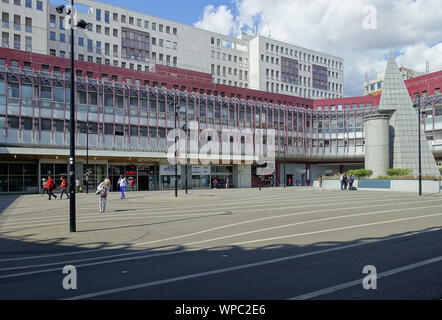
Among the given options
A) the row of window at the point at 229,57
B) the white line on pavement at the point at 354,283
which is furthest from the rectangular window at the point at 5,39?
the white line on pavement at the point at 354,283

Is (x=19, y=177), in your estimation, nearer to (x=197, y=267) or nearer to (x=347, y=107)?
(x=197, y=267)

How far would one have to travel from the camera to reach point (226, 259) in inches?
284

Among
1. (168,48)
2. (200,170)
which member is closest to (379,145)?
(200,170)

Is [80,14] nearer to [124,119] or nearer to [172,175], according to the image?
[124,119]

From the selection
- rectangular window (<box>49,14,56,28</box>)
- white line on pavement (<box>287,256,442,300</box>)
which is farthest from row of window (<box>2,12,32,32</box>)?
white line on pavement (<box>287,256,442,300</box>)

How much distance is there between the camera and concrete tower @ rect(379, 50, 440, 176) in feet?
120

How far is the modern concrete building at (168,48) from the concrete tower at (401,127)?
35774mm

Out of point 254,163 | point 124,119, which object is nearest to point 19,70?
point 124,119

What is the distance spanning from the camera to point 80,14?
62844 millimetres

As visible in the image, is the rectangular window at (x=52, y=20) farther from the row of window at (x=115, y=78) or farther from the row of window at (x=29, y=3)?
the row of window at (x=115, y=78)

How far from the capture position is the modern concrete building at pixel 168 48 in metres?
55.7

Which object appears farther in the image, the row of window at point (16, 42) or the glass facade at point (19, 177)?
the row of window at point (16, 42)

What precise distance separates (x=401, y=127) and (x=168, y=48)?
48.9 m
